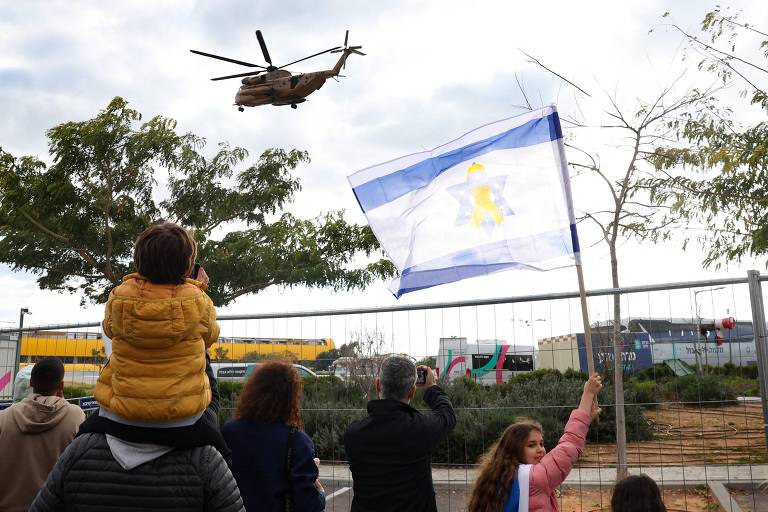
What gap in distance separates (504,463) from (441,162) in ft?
6.58

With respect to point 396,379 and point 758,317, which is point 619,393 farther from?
point 396,379

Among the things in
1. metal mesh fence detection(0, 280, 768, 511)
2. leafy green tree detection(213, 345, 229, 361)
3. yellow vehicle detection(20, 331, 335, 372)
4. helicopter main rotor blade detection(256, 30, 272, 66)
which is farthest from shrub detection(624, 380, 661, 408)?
helicopter main rotor blade detection(256, 30, 272, 66)

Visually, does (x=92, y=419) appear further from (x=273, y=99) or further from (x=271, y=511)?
(x=273, y=99)

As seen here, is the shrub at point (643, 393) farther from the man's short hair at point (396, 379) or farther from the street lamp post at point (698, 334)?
the man's short hair at point (396, 379)

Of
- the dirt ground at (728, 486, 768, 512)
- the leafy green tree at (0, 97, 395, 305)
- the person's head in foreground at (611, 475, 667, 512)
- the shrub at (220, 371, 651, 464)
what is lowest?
the dirt ground at (728, 486, 768, 512)

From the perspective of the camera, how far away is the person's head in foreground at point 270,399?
3.48 meters

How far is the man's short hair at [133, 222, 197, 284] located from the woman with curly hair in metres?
1.28

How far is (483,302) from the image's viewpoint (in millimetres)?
5156

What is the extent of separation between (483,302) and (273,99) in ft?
61.7

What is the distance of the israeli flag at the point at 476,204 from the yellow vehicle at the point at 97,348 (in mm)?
1682

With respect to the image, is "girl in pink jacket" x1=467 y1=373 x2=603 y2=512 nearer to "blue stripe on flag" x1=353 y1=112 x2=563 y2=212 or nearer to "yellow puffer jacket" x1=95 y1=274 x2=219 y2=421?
"blue stripe on flag" x1=353 y1=112 x2=563 y2=212

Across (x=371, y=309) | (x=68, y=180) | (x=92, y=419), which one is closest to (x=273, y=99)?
(x=68, y=180)

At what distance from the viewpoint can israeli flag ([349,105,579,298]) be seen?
429 centimetres

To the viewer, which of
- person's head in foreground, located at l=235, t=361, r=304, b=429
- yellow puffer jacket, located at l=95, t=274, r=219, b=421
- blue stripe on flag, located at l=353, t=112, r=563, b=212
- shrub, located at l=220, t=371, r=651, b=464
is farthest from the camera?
shrub, located at l=220, t=371, r=651, b=464
